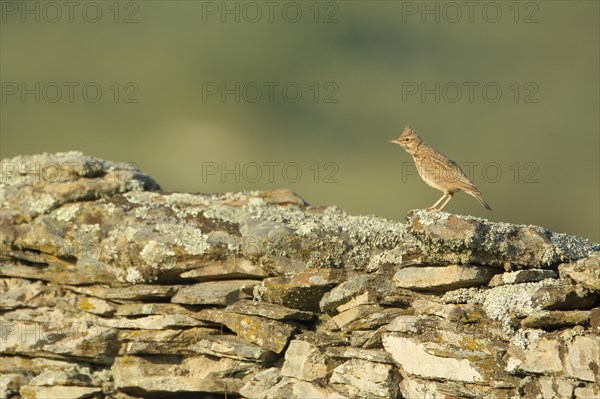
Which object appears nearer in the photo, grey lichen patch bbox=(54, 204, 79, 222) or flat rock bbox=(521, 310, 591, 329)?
flat rock bbox=(521, 310, 591, 329)

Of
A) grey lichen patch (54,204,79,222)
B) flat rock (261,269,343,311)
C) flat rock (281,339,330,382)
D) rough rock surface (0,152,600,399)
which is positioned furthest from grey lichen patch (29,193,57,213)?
flat rock (281,339,330,382)

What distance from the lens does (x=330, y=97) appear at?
456 feet

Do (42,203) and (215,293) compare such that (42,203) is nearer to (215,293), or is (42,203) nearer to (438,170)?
(215,293)

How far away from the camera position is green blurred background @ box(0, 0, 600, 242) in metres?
88.4

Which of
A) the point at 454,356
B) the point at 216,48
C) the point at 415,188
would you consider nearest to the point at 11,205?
the point at 454,356

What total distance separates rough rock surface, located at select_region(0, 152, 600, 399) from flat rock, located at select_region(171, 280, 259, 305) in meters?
0.02

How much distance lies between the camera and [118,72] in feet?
451

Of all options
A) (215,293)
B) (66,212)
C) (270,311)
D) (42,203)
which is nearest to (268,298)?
(270,311)

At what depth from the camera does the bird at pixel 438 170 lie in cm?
1490

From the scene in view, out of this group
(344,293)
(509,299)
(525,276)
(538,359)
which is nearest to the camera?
(538,359)

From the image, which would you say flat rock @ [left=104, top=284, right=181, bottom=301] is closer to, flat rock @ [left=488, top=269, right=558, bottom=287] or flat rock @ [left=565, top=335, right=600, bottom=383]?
flat rock @ [left=488, top=269, right=558, bottom=287]

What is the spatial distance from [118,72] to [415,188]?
62498 millimetres

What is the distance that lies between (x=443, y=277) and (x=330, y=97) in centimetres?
12720

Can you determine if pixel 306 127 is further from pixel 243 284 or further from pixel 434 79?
pixel 243 284
